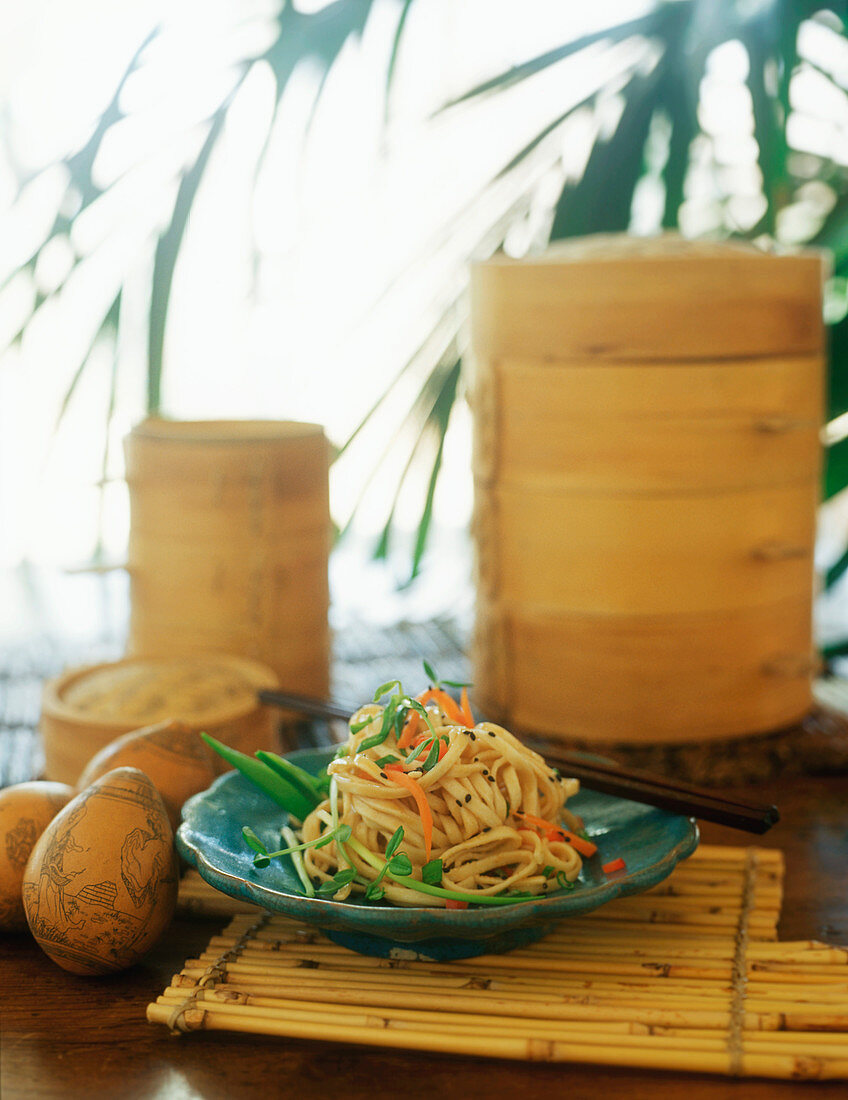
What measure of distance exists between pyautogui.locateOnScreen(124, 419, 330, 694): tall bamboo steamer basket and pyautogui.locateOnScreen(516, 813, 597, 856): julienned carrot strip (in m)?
0.66

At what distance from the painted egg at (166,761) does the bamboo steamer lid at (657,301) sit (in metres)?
0.61

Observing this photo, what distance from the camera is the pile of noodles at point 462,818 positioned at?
30.8 inches

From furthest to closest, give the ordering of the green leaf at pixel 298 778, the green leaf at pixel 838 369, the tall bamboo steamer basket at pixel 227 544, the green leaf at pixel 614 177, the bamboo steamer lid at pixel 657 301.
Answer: the green leaf at pixel 614 177 < the green leaf at pixel 838 369 < the tall bamboo steamer basket at pixel 227 544 < the bamboo steamer lid at pixel 657 301 < the green leaf at pixel 298 778

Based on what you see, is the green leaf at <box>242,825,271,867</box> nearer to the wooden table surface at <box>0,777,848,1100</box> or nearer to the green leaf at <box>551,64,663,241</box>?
the wooden table surface at <box>0,777,848,1100</box>

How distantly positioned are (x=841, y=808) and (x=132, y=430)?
929 millimetres

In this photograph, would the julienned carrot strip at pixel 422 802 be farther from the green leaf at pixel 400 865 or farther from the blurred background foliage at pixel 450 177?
the blurred background foliage at pixel 450 177

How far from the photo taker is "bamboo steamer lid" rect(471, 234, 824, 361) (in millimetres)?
1278

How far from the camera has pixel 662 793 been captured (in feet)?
2.81

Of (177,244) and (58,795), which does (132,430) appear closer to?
(177,244)

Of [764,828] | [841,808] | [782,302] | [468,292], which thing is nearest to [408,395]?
[468,292]

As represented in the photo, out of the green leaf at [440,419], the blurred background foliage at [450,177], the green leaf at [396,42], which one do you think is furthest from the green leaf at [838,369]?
the green leaf at [396,42]

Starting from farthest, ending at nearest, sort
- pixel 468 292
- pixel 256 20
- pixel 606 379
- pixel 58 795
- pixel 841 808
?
pixel 256 20, pixel 468 292, pixel 606 379, pixel 841 808, pixel 58 795

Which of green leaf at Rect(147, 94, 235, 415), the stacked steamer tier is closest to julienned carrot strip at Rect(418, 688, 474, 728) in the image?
the stacked steamer tier

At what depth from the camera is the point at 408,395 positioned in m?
1.79
